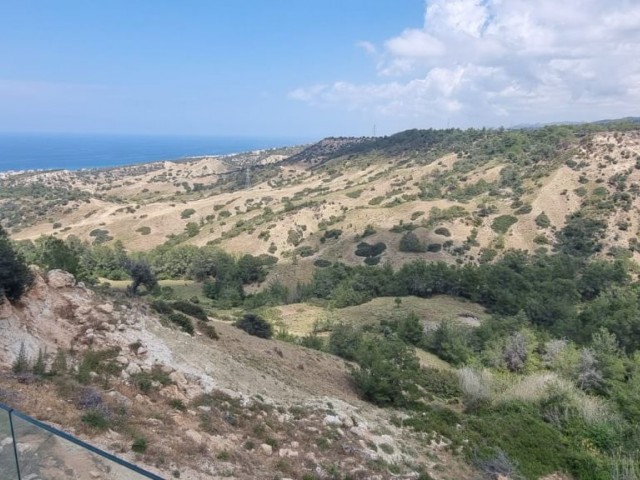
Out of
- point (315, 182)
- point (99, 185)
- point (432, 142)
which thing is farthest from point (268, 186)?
point (99, 185)

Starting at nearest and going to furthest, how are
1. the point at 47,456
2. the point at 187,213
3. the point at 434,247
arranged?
the point at 47,456 → the point at 434,247 → the point at 187,213

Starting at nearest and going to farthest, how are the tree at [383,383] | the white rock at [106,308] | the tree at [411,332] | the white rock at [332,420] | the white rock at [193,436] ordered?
the white rock at [193,436], the white rock at [332,420], the white rock at [106,308], the tree at [383,383], the tree at [411,332]

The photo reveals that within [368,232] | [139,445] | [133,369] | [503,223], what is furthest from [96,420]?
[503,223]

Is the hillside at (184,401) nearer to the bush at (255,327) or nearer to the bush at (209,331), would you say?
the bush at (209,331)

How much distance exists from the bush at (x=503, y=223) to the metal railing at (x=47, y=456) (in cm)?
6729

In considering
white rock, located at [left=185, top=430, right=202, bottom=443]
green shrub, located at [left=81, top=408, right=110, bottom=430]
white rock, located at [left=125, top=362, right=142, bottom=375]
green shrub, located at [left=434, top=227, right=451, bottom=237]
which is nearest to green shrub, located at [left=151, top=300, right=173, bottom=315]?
white rock, located at [left=125, top=362, right=142, bottom=375]

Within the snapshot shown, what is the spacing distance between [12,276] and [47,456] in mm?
10677

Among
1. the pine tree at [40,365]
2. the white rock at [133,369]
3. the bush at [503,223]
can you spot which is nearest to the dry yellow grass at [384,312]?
the white rock at [133,369]

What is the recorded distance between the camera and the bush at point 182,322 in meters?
18.9

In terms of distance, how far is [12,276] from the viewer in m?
14.1

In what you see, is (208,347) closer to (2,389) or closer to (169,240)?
(2,389)

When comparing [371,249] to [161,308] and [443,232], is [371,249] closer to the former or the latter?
[443,232]

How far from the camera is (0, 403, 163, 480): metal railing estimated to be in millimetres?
5098

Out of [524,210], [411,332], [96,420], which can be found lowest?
[411,332]
